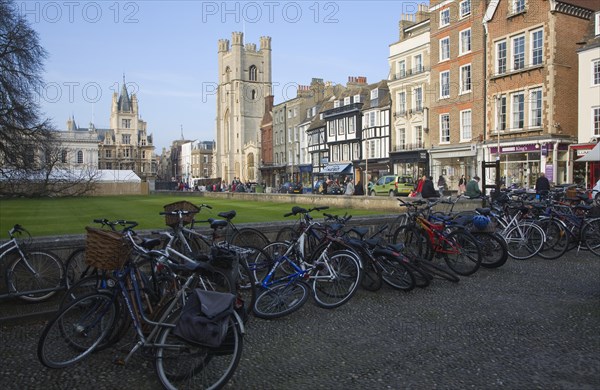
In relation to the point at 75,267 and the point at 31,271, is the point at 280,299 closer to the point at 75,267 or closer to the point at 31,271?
the point at 75,267

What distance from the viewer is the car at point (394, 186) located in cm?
3092

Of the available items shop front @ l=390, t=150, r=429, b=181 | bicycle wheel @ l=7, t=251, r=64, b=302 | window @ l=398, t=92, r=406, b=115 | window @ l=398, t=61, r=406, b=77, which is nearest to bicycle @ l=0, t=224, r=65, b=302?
bicycle wheel @ l=7, t=251, r=64, b=302

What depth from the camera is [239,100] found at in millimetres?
105188

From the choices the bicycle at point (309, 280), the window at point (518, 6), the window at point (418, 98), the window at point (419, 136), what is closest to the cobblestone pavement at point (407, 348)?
the bicycle at point (309, 280)

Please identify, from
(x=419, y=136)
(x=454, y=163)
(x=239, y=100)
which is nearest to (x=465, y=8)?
(x=419, y=136)

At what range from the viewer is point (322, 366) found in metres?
4.49

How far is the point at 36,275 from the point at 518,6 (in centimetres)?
3191

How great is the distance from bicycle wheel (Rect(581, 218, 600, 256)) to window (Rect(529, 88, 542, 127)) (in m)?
21.6

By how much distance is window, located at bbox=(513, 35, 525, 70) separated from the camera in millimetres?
29969

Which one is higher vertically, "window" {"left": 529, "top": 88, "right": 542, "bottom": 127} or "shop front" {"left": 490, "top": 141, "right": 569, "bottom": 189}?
"window" {"left": 529, "top": 88, "right": 542, "bottom": 127}

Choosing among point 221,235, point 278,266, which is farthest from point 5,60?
point 278,266

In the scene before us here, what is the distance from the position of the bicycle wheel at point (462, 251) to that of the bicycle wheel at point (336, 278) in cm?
237

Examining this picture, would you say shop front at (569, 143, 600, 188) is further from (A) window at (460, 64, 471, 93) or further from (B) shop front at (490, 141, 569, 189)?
(A) window at (460, 64, 471, 93)

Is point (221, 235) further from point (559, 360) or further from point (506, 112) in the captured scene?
point (506, 112)
